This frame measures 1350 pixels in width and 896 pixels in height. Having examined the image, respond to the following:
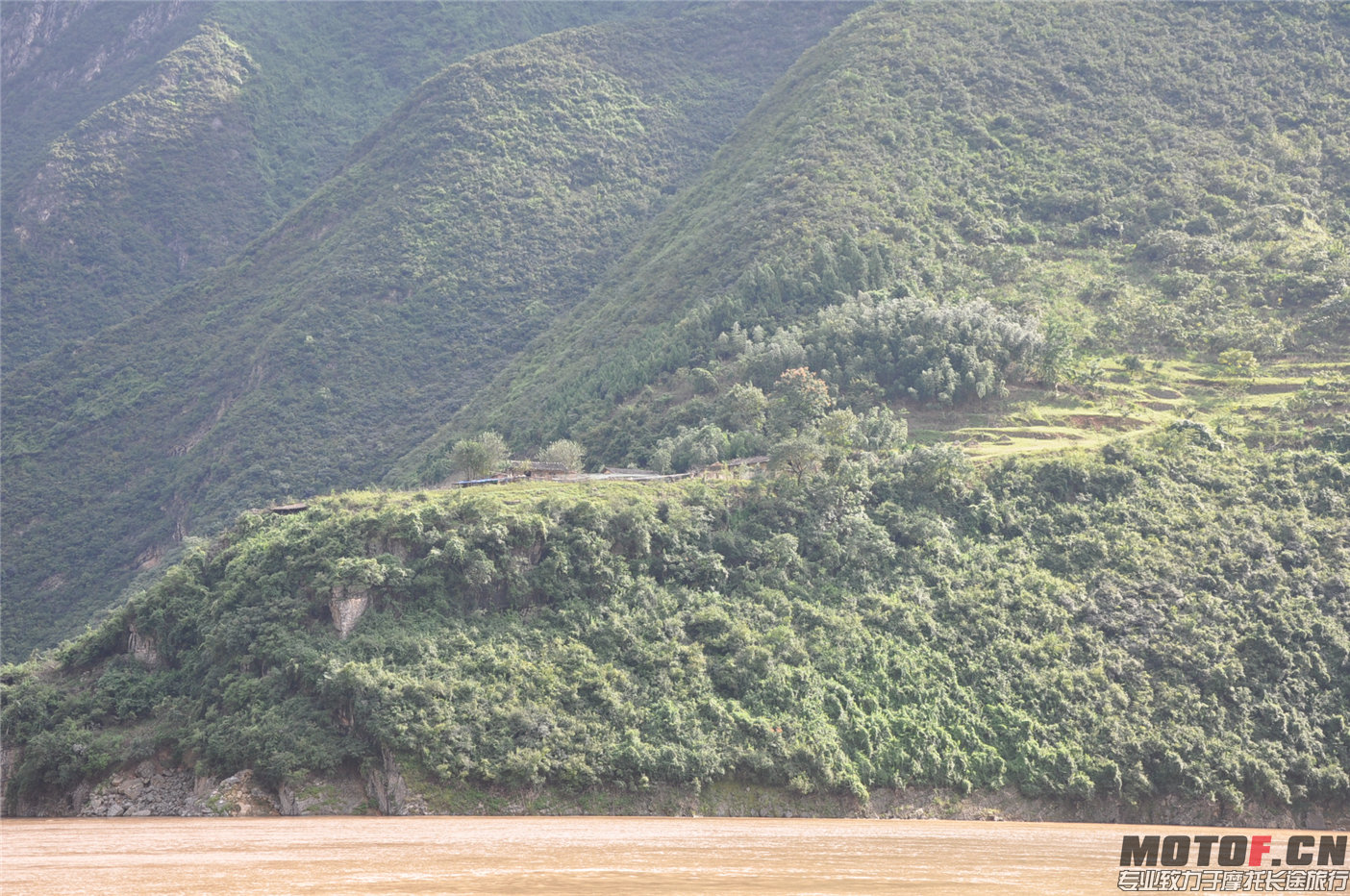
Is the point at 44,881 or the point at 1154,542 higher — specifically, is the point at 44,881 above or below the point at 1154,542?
above

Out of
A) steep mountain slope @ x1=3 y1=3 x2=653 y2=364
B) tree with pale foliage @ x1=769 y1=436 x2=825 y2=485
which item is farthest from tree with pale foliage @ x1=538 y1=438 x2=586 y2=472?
steep mountain slope @ x1=3 y1=3 x2=653 y2=364

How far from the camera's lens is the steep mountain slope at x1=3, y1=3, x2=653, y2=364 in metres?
118

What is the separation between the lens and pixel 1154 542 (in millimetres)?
55906

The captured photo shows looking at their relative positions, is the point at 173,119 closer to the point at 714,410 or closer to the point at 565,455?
the point at 565,455

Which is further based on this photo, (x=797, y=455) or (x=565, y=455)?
(x=565, y=455)

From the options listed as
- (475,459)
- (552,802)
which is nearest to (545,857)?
(552,802)

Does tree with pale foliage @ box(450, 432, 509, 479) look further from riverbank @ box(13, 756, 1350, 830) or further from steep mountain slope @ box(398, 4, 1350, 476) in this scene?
riverbank @ box(13, 756, 1350, 830)

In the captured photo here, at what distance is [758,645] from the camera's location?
161ft

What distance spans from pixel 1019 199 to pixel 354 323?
49.5 metres

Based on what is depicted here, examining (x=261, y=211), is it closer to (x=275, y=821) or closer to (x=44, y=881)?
(x=275, y=821)

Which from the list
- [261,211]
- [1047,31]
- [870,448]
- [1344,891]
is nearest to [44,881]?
[1344,891]

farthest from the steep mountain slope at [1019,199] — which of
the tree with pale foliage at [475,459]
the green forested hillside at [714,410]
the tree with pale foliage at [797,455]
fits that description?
the tree with pale foliage at [797,455]

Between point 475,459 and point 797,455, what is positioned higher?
point 797,455

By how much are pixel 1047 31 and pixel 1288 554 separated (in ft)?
217
